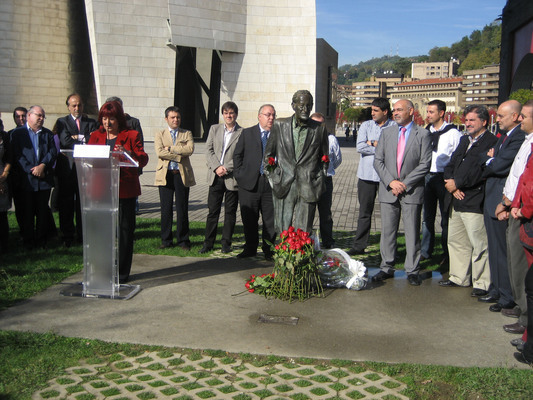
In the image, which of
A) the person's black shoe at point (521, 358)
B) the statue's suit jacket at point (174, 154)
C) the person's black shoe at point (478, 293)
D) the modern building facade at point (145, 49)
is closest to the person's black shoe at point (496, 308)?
the person's black shoe at point (478, 293)

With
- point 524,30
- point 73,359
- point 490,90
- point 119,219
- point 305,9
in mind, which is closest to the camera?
point 73,359

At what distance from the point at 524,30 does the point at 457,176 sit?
25067 mm

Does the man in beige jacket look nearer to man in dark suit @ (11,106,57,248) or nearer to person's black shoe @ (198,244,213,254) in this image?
person's black shoe @ (198,244,213,254)

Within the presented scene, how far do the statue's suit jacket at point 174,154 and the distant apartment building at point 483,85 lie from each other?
141867 mm

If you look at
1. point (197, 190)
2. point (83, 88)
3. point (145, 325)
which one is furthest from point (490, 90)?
point (145, 325)

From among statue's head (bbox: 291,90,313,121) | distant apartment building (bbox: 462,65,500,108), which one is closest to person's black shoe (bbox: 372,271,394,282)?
statue's head (bbox: 291,90,313,121)

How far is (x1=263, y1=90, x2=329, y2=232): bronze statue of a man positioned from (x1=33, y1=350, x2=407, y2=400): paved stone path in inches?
92.4

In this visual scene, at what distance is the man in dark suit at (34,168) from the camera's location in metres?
7.84

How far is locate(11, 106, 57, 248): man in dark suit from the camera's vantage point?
7844 mm

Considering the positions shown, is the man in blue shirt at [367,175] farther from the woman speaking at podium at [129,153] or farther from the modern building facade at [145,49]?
the modern building facade at [145,49]

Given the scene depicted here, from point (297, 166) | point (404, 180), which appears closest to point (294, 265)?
point (297, 166)

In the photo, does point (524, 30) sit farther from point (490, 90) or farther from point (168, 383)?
point (490, 90)

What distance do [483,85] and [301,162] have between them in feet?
495

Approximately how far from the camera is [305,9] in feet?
101
